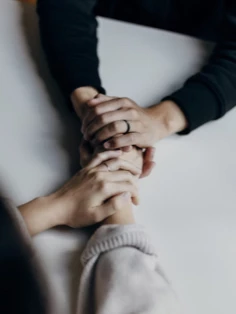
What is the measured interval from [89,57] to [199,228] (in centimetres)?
39

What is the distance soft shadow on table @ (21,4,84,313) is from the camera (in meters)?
0.72

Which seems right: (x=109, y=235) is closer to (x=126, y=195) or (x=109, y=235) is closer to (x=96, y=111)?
(x=126, y=195)

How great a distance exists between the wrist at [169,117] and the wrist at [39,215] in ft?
0.83

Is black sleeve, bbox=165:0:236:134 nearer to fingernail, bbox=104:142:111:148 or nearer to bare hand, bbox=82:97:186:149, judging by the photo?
bare hand, bbox=82:97:186:149

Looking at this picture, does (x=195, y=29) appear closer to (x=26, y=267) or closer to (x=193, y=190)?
(x=193, y=190)

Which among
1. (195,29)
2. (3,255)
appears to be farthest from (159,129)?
(3,255)

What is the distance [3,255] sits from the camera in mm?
407

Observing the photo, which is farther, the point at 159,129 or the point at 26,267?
the point at 159,129

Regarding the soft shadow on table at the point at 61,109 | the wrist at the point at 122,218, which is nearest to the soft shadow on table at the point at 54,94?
the soft shadow on table at the point at 61,109

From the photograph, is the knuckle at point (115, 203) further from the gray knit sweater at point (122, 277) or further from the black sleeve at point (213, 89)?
the black sleeve at point (213, 89)

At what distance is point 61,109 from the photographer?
37.0 inches

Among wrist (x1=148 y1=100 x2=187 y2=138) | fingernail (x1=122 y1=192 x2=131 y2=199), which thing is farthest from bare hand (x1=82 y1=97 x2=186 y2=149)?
fingernail (x1=122 y1=192 x2=131 y2=199)

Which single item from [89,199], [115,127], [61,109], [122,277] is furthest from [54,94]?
[122,277]

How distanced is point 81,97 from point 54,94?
52mm
